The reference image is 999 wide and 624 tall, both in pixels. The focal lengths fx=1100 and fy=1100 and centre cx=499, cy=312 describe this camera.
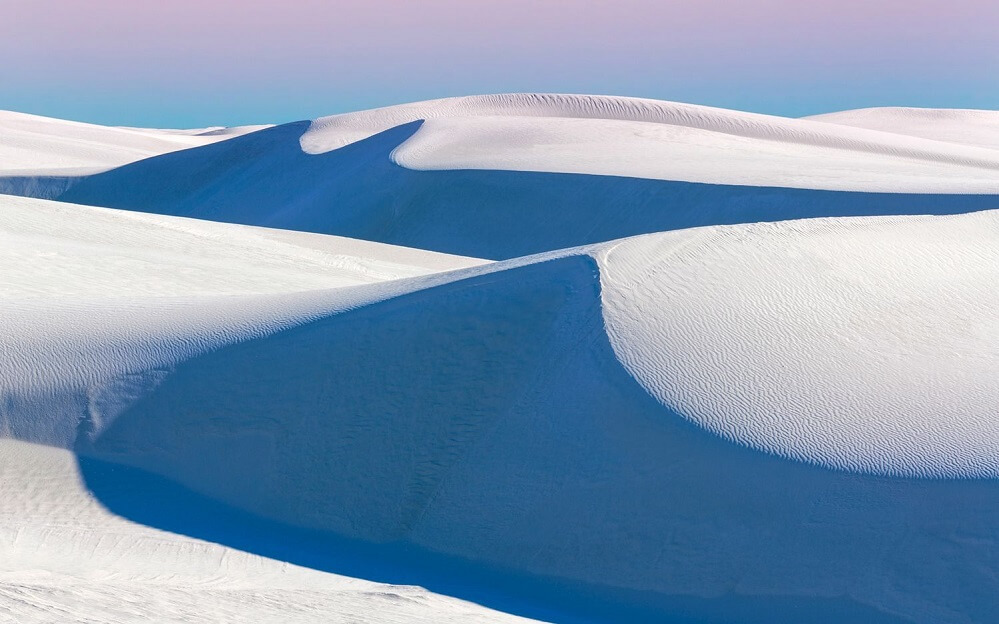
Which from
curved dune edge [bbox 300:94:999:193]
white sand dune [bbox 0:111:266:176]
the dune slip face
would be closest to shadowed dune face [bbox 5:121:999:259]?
curved dune edge [bbox 300:94:999:193]

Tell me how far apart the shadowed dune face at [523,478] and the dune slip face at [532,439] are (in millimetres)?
13

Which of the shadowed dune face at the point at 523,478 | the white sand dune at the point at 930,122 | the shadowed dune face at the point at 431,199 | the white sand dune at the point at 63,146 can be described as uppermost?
the shadowed dune face at the point at 523,478

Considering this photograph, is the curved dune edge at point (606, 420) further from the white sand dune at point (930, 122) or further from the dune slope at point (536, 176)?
the white sand dune at point (930, 122)

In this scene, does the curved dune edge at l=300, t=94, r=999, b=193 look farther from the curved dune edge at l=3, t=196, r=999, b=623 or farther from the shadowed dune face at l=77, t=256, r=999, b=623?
the shadowed dune face at l=77, t=256, r=999, b=623

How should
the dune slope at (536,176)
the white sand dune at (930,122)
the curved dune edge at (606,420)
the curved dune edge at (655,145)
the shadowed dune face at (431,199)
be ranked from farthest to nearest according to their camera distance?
1. the white sand dune at (930,122)
2. the curved dune edge at (655,145)
3. the dune slope at (536,176)
4. the shadowed dune face at (431,199)
5. the curved dune edge at (606,420)

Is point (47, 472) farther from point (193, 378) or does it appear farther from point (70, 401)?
point (193, 378)

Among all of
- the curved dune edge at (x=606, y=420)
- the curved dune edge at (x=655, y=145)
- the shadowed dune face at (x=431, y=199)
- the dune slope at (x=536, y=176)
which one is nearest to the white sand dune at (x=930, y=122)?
the curved dune edge at (x=655, y=145)

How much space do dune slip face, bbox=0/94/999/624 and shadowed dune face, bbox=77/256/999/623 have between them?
0.01 meters

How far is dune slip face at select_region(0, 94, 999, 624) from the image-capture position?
5035 mm

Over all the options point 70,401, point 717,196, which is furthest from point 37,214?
point 717,196

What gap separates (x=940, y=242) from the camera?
8914mm

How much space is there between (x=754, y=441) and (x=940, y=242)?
4346 millimetres

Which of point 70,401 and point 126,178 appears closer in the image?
point 70,401

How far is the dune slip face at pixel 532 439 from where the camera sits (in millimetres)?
5035
